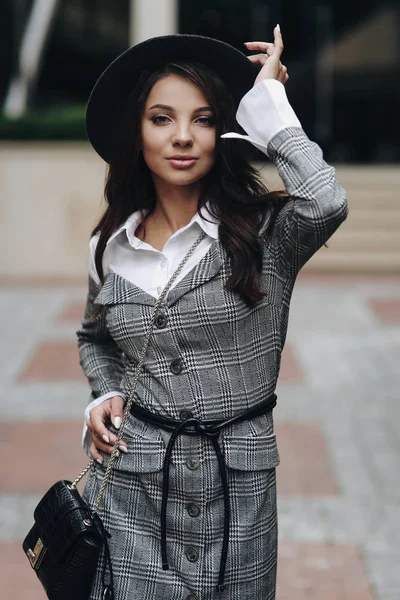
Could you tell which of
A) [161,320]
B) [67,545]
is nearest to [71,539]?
[67,545]

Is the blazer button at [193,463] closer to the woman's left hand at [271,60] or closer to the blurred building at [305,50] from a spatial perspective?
the woman's left hand at [271,60]

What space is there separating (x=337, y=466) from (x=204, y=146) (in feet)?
11.8

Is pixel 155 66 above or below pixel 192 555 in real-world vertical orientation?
above

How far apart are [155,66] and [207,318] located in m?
0.65

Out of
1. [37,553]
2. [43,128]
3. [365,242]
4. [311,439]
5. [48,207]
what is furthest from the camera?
[365,242]

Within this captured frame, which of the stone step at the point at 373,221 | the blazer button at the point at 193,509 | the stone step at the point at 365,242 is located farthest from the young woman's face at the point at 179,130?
the stone step at the point at 373,221

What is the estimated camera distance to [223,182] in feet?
A: 7.96

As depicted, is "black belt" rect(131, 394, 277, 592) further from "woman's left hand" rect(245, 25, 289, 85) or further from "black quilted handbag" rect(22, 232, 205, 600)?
"woman's left hand" rect(245, 25, 289, 85)

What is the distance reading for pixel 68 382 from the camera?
747cm

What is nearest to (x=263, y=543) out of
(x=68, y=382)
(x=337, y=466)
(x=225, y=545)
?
(x=225, y=545)

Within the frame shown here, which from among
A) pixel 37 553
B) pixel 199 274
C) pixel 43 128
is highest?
pixel 199 274

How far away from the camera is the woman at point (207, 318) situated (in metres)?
2.29

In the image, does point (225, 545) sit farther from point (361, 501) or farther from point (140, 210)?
point (361, 501)

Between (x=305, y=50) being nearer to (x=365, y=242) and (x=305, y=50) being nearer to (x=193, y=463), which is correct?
(x=365, y=242)
